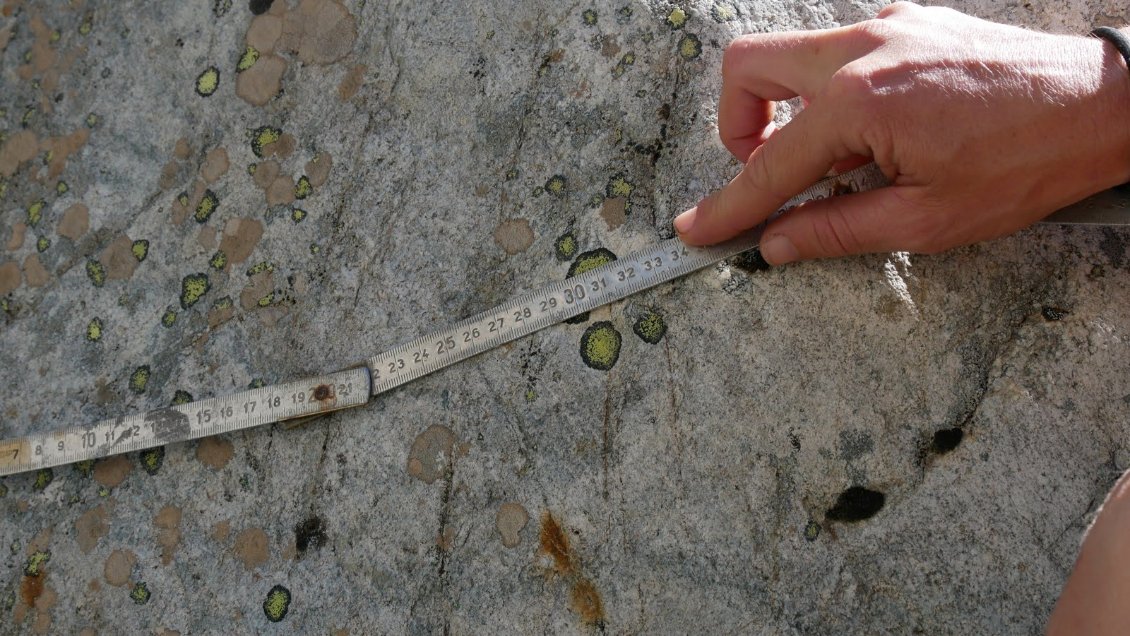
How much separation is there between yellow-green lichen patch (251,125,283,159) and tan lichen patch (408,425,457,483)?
3.89 feet

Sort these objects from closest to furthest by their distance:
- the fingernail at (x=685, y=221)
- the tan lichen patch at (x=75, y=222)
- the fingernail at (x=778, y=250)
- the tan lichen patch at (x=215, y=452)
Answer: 1. the fingernail at (x=778, y=250)
2. the fingernail at (x=685, y=221)
3. the tan lichen patch at (x=215, y=452)
4. the tan lichen patch at (x=75, y=222)

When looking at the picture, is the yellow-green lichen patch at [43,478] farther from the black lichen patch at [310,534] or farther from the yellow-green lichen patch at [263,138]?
the yellow-green lichen patch at [263,138]

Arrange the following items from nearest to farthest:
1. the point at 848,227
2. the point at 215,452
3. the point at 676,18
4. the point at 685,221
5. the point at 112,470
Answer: the point at 848,227, the point at 685,221, the point at 676,18, the point at 215,452, the point at 112,470

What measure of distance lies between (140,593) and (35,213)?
61.6 inches

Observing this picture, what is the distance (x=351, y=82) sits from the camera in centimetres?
272

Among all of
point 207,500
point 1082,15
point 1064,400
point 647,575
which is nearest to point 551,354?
point 647,575

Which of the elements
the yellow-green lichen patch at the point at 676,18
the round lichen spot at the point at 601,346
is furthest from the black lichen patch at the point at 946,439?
the yellow-green lichen patch at the point at 676,18

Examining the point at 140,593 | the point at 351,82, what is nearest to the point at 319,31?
the point at 351,82

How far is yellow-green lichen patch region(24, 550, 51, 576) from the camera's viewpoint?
2656 mm

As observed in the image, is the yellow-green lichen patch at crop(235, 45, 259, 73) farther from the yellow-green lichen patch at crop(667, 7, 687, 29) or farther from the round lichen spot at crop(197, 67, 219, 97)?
the yellow-green lichen patch at crop(667, 7, 687, 29)

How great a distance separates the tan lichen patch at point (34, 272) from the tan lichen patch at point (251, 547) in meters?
1.36

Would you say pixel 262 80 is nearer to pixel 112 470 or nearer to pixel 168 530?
pixel 112 470

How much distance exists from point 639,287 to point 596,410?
0.36m

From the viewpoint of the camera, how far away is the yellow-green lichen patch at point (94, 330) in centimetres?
280
